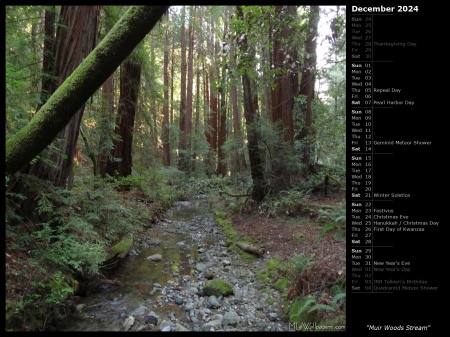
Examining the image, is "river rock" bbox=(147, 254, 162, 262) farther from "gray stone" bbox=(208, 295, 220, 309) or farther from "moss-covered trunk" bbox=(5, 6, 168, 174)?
"moss-covered trunk" bbox=(5, 6, 168, 174)

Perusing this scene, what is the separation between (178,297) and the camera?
4.30 meters

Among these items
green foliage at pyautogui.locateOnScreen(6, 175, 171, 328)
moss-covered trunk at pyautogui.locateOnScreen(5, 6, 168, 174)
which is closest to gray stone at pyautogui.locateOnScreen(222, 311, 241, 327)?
green foliage at pyautogui.locateOnScreen(6, 175, 171, 328)

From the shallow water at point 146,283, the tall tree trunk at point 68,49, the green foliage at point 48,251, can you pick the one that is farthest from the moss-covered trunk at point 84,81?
the shallow water at point 146,283

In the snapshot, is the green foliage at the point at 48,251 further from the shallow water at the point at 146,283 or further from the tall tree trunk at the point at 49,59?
the tall tree trunk at the point at 49,59

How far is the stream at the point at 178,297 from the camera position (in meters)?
3.62

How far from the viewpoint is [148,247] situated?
265 inches

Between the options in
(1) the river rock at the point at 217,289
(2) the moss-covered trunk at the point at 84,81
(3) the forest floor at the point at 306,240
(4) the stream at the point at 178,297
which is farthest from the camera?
(1) the river rock at the point at 217,289

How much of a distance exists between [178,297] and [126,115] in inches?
282

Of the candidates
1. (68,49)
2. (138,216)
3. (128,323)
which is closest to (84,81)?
(68,49)

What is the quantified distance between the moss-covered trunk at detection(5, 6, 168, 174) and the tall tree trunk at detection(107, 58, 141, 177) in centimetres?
672

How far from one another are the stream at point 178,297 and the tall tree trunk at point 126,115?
3.51m
